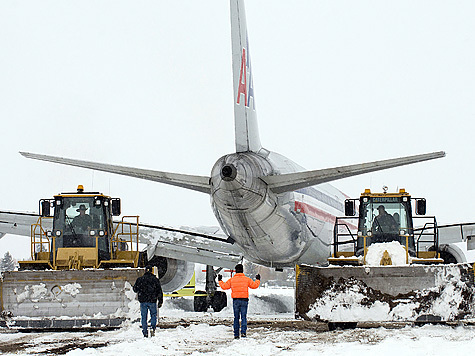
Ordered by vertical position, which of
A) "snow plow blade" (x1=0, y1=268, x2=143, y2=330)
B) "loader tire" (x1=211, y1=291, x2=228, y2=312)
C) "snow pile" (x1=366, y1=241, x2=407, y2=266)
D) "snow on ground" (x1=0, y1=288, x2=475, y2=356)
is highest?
"snow pile" (x1=366, y1=241, x2=407, y2=266)

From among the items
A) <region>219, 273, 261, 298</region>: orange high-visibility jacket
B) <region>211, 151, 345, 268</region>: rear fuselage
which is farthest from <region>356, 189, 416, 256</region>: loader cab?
<region>219, 273, 261, 298</region>: orange high-visibility jacket

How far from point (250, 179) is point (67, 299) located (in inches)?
187

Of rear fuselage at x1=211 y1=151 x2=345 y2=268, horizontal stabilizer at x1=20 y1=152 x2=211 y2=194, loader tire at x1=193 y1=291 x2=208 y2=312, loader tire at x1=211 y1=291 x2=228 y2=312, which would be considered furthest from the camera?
loader tire at x1=193 y1=291 x2=208 y2=312

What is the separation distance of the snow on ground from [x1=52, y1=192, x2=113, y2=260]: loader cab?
94.2 inches

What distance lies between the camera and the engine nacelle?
2331cm

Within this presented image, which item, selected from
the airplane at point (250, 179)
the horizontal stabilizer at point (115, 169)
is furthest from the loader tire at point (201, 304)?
the horizontal stabilizer at point (115, 169)

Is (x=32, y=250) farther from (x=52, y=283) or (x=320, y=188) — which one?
(x=320, y=188)

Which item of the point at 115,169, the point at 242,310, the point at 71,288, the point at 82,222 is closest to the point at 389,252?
the point at 242,310

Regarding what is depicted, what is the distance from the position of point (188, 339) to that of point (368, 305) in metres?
3.58

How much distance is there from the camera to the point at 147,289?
14.5m

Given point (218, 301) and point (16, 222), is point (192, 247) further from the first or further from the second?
point (16, 222)

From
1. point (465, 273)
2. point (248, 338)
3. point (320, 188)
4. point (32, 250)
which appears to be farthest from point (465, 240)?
point (32, 250)

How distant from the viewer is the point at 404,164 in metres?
15.3

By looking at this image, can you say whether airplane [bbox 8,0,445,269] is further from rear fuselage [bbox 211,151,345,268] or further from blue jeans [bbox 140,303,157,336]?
blue jeans [bbox 140,303,157,336]
